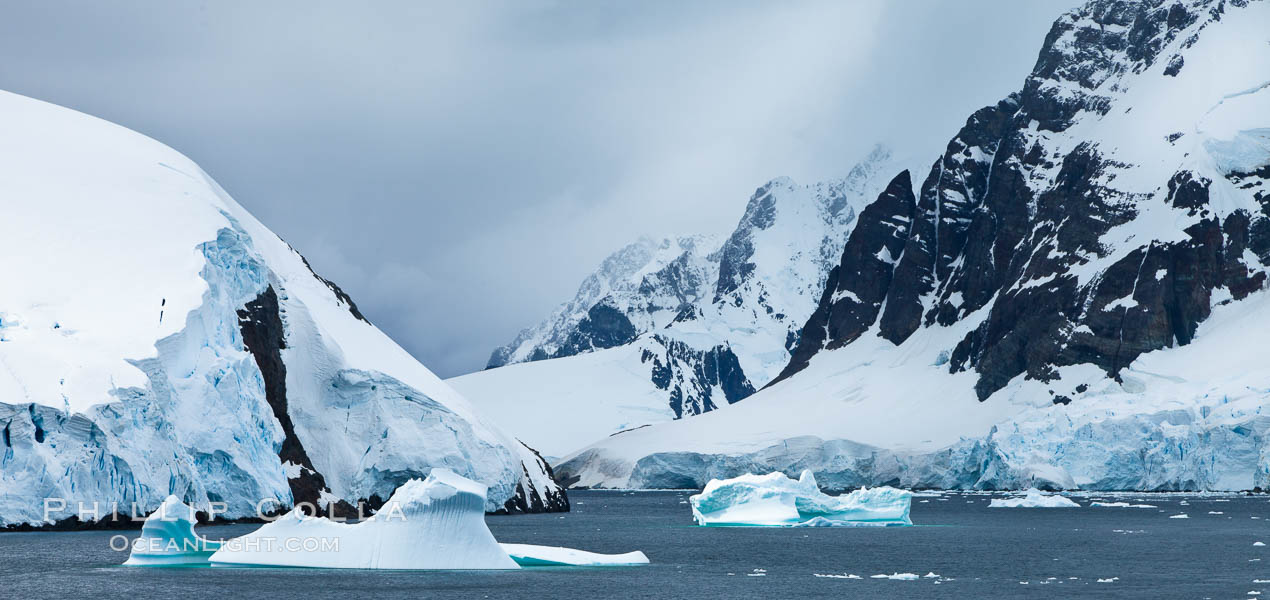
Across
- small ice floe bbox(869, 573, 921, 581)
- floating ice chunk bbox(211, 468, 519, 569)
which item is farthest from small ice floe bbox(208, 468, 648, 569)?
small ice floe bbox(869, 573, 921, 581)

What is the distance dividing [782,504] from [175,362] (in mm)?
40294

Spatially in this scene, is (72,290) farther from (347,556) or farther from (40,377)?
(347,556)

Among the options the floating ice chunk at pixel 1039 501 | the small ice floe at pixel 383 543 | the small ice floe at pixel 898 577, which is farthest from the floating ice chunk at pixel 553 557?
the floating ice chunk at pixel 1039 501

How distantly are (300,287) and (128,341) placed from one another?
31729 mm

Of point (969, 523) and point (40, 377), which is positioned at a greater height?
point (40, 377)

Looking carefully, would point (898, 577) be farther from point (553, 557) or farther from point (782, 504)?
point (782, 504)

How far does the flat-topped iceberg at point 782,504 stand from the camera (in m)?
91.4

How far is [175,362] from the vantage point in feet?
241

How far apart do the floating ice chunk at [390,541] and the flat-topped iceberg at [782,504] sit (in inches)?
1559

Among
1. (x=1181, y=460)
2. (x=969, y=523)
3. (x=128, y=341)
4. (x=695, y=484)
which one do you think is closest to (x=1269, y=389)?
(x=1181, y=460)

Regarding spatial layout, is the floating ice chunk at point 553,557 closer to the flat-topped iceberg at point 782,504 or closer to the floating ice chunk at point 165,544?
the floating ice chunk at point 165,544

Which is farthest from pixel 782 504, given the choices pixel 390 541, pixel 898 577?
pixel 390 541

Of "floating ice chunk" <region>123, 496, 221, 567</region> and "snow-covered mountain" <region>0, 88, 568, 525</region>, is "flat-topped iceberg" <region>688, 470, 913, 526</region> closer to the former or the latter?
"snow-covered mountain" <region>0, 88, 568, 525</region>

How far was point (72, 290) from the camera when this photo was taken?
245 ft
